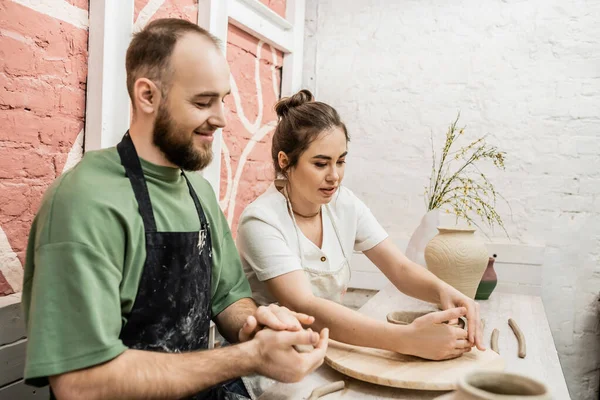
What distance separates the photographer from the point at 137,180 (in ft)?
4.17

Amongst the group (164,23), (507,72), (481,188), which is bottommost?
(481,188)

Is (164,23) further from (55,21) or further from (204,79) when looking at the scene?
(55,21)

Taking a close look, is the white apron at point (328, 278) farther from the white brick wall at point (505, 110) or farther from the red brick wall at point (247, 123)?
the white brick wall at point (505, 110)

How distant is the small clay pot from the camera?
30.8 inches

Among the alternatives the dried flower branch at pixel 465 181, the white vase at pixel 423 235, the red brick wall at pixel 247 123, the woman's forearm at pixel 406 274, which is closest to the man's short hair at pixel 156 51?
the woman's forearm at pixel 406 274

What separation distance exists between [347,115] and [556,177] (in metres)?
1.21

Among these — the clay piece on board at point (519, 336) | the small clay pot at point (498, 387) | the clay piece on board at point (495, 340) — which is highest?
the small clay pot at point (498, 387)

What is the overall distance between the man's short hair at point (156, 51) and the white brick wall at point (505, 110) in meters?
1.96

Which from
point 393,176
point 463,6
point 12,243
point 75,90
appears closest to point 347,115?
point 393,176

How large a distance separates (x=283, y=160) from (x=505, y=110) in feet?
5.17

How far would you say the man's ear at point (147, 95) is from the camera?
1292mm

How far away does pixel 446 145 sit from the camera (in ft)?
9.68

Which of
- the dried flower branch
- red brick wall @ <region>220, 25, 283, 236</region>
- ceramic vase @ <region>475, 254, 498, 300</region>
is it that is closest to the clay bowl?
ceramic vase @ <region>475, 254, 498, 300</region>

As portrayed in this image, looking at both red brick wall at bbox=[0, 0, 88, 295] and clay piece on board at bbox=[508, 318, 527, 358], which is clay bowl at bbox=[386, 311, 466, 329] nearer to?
clay piece on board at bbox=[508, 318, 527, 358]
